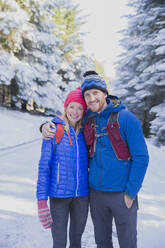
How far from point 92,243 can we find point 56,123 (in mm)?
1698

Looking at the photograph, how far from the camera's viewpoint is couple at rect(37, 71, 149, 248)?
1.84m

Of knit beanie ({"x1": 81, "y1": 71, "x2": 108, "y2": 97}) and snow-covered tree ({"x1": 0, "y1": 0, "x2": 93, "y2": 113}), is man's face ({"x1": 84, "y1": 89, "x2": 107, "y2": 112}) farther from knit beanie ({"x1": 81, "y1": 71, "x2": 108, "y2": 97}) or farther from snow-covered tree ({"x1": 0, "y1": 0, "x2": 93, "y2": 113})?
snow-covered tree ({"x1": 0, "y1": 0, "x2": 93, "y2": 113})

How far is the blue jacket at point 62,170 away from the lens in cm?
195

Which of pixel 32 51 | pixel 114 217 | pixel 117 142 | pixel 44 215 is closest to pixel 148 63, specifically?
pixel 32 51

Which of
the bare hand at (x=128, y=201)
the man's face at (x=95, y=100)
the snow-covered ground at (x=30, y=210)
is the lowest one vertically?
the snow-covered ground at (x=30, y=210)

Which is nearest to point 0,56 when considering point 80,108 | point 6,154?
point 6,154

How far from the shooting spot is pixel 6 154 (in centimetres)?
684

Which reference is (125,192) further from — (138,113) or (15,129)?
(138,113)

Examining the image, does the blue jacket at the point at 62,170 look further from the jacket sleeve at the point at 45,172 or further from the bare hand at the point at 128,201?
the bare hand at the point at 128,201

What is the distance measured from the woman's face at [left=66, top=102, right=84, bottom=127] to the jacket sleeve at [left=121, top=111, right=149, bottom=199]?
1.84ft

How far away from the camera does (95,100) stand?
2025mm

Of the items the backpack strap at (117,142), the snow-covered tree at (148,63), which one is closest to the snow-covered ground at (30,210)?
the backpack strap at (117,142)

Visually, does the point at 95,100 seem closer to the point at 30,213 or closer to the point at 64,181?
the point at 64,181

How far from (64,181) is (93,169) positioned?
1.04ft
